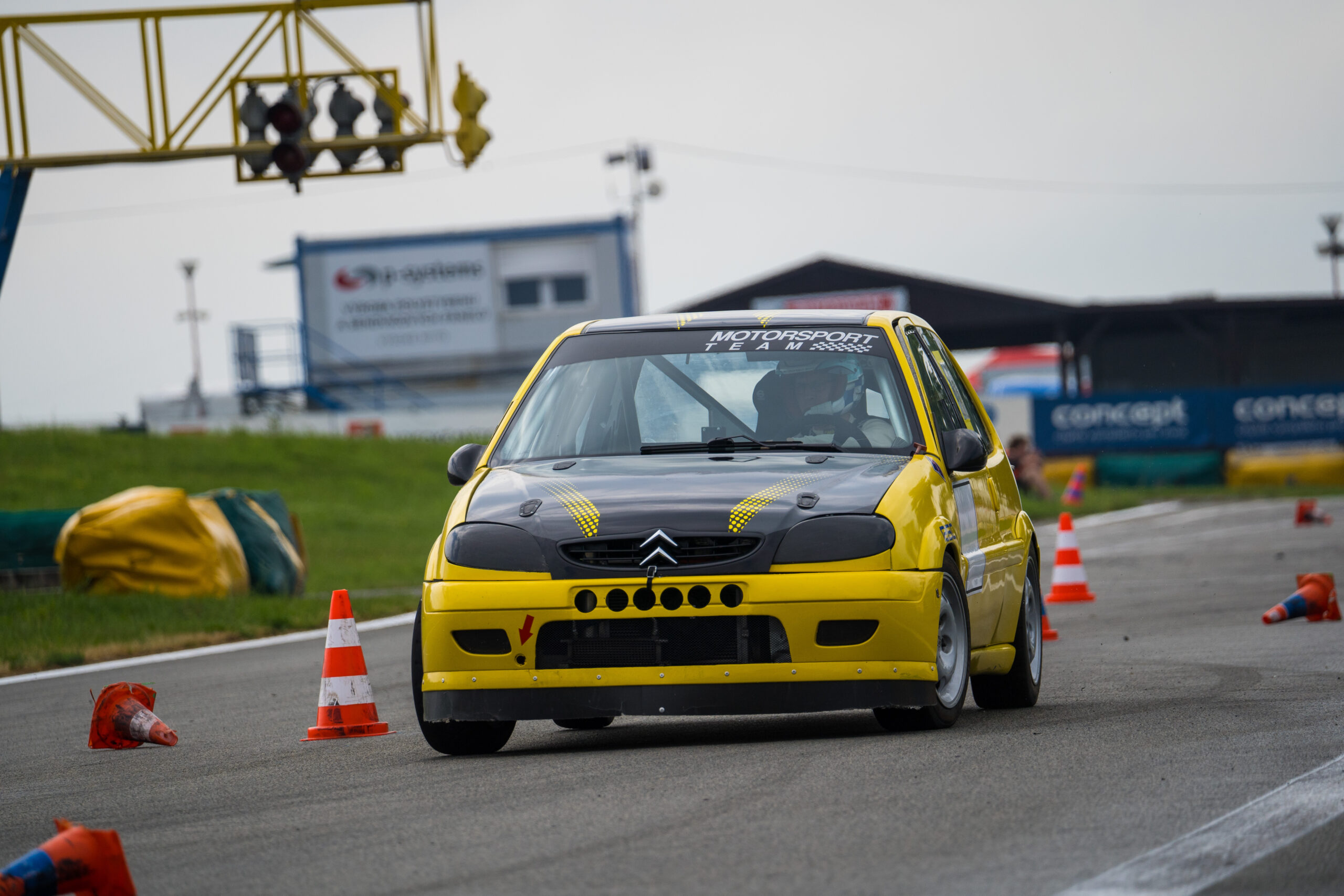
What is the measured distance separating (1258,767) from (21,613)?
474 inches

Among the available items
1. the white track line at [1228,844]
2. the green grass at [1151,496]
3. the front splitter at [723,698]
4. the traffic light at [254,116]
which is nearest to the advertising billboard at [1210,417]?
the green grass at [1151,496]

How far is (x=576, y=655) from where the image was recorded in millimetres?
6820

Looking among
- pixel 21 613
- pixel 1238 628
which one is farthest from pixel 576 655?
pixel 21 613

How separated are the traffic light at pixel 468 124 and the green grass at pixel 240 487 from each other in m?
4.25

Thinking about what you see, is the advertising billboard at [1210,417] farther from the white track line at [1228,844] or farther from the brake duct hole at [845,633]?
the white track line at [1228,844]

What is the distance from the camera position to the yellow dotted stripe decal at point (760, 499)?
6770 mm

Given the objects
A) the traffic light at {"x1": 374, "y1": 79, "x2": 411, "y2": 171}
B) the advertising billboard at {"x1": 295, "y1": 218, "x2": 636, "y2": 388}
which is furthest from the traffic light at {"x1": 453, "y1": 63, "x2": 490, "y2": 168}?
the advertising billboard at {"x1": 295, "y1": 218, "x2": 636, "y2": 388}

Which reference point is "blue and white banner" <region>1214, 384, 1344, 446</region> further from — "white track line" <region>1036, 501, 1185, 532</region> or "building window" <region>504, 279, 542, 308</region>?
"building window" <region>504, 279, 542, 308</region>

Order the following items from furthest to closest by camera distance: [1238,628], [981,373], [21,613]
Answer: [981,373] < [21,613] < [1238,628]

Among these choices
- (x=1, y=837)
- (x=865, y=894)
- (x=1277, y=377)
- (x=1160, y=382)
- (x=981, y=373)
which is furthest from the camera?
(x=981, y=373)

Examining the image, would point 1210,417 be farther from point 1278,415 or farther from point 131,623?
point 131,623

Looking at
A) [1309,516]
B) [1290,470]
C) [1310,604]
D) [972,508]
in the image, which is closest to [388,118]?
[1310,604]

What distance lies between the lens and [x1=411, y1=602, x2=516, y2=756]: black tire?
7098 mm

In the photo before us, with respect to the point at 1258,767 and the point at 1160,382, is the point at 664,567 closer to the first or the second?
the point at 1258,767
